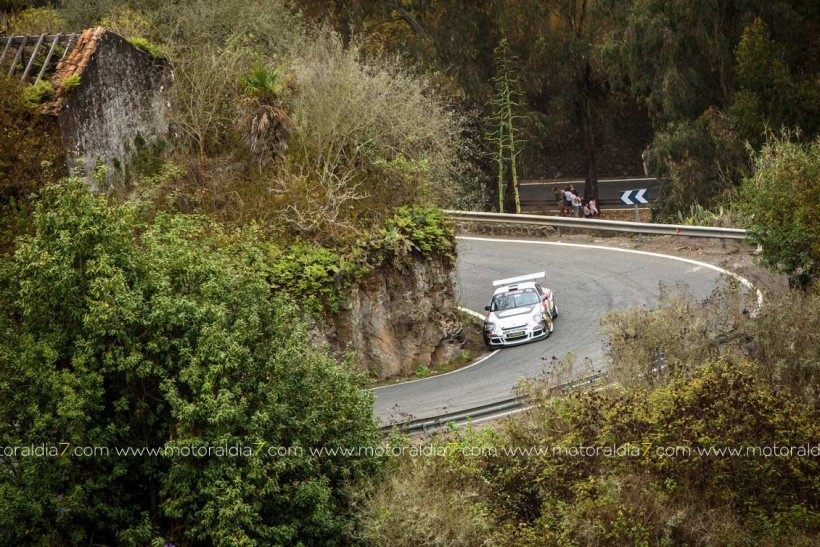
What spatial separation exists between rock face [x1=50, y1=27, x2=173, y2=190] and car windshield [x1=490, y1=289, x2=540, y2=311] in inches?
342

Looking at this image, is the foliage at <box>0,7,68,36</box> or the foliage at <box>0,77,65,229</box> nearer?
the foliage at <box>0,77,65,229</box>

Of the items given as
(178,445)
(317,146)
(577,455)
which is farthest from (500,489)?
(317,146)

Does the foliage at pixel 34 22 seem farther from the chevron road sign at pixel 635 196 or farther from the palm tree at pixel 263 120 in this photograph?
the chevron road sign at pixel 635 196

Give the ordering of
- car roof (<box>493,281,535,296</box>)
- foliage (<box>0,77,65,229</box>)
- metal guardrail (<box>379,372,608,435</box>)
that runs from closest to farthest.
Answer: metal guardrail (<box>379,372,608,435</box>), foliage (<box>0,77,65,229</box>), car roof (<box>493,281,535,296</box>)

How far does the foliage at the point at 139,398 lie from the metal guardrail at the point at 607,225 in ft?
45.9

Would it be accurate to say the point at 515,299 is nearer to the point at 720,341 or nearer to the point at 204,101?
the point at 720,341

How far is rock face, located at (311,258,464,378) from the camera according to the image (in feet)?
76.5

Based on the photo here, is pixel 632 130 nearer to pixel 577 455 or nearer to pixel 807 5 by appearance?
pixel 807 5

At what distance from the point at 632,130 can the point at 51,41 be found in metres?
32.3

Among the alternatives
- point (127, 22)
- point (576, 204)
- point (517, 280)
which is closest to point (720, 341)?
point (517, 280)

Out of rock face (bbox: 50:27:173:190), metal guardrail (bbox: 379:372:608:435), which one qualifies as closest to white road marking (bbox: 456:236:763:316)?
metal guardrail (bbox: 379:372:608:435)

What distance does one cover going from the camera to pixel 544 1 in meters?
41.2

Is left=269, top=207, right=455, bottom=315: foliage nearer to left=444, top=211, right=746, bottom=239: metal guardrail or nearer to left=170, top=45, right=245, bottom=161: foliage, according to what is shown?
left=444, top=211, right=746, bottom=239: metal guardrail

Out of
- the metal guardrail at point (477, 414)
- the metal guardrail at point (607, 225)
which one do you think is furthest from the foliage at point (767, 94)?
the metal guardrail at point (477, 414)
